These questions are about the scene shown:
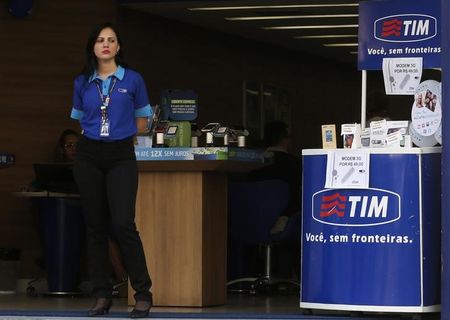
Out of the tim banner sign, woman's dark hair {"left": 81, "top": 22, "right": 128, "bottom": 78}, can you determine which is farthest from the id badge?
the tim banner sign

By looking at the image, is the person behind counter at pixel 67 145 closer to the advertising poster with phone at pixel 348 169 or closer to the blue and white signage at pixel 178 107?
the blue and white signage at pixel 178 107

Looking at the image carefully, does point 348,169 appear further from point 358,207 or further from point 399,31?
point 399,31

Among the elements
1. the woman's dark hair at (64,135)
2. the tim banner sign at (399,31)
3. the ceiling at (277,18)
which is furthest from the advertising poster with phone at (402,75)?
the woman's dark hair at (64,135)

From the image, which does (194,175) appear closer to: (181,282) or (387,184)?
(181,282)

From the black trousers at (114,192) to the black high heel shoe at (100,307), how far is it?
0.90 feet

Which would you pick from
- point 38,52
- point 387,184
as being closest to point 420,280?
point 387,184

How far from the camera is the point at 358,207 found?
307 inches

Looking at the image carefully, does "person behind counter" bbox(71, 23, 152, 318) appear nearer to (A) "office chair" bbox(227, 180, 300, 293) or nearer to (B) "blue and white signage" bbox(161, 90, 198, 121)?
(B) "blue and white signage" bbox(161, 90, 198, 121)

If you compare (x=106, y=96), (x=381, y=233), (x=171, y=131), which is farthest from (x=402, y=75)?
(x=106, y=96)

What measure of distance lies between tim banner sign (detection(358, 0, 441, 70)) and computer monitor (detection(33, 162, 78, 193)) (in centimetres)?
337

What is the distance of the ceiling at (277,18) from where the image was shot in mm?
12086

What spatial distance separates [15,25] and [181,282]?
386cm

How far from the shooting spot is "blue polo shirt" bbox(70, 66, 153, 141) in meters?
7.70

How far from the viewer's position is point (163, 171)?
8906 mm
